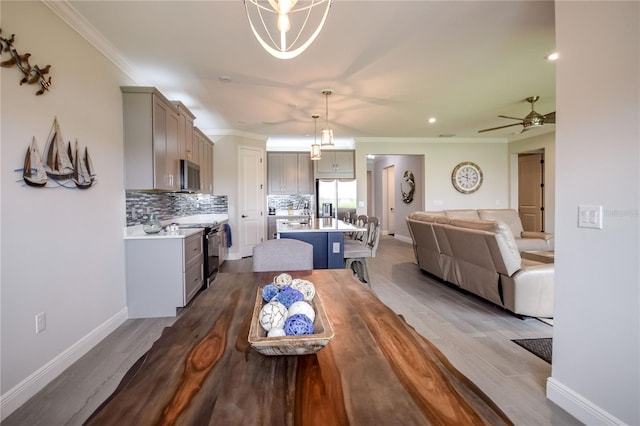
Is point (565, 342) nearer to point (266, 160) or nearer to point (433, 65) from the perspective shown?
point (433, 65)

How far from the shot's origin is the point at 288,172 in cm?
708

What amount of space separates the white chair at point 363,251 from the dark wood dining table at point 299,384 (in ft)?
8.00

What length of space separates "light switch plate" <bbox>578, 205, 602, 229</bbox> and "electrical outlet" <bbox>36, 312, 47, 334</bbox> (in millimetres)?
3348

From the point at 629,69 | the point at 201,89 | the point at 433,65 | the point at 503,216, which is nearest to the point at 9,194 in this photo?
the point at 201,89

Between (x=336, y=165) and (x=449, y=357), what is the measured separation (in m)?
5.35

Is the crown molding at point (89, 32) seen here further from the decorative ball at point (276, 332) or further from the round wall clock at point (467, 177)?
the round wall clock at point (467, 177)

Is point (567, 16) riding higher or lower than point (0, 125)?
higher

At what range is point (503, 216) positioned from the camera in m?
5.48

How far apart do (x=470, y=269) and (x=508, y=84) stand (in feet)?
7.97

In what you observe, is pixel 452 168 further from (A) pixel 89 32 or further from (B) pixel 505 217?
(A) pixel 89 32

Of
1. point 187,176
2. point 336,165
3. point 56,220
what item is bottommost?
point 56,220

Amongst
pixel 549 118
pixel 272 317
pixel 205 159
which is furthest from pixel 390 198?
pixel 272 317

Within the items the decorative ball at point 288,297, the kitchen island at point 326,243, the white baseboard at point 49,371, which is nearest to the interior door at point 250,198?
the kitchen island at point 326,243

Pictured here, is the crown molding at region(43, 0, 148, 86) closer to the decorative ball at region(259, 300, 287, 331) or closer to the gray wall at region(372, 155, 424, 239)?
the decorative ball at region(259, 300, 287, 331)
